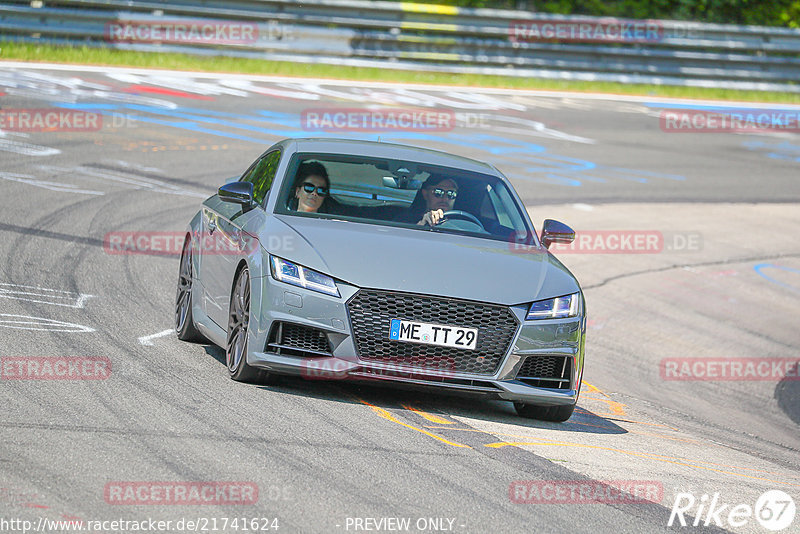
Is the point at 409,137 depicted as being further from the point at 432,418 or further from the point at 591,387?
the point at 432,418

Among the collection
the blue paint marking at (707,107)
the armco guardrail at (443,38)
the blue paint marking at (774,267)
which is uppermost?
the armco guardrail at (443,38)

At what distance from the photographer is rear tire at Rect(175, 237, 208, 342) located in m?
8.72

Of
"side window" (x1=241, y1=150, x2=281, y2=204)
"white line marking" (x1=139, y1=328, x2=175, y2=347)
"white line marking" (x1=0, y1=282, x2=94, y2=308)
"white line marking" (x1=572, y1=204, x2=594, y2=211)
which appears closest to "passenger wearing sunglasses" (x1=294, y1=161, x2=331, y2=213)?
"side window" (x1=241, y1=150, x2=281, y2=204)

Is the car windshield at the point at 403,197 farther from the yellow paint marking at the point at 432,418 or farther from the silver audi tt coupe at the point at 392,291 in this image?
the yellow paint marking at the point at 432,418

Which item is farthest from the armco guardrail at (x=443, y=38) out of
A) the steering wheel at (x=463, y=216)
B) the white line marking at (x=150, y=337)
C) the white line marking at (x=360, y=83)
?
the steering wheel at (x=463, y=216)

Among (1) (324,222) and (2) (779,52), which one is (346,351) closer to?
(1) (324,222)

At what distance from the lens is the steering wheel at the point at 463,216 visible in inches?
324

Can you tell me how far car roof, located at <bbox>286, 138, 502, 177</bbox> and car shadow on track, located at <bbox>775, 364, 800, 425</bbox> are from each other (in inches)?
141

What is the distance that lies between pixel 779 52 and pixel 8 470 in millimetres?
25170

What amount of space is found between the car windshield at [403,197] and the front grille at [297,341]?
3.50 feet

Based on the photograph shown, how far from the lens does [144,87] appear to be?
2081 centimetres

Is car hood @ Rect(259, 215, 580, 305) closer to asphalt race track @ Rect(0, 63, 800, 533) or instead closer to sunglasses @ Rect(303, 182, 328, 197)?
sunglasses @ Rect(303, 182, 328, 197)

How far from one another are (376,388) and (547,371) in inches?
45.0

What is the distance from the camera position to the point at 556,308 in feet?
24.0
